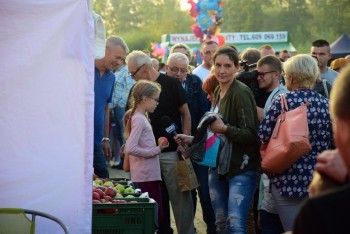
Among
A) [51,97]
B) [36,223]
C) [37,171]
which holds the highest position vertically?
[51,97]

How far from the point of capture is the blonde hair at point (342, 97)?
7.02ft

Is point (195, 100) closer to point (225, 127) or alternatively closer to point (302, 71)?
point (225, 127)

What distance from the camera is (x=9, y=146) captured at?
5.59 m

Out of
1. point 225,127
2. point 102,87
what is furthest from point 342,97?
point 102,87

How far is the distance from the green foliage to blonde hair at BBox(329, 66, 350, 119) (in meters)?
53.3

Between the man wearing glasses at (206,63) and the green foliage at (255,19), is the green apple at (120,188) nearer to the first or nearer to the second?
the man wearing glasses at (206,63)

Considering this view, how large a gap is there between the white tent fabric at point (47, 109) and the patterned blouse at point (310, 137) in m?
1.48

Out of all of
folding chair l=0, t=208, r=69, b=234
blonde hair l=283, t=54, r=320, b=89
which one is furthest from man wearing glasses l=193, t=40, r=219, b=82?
folding chair l=0, t=208, r=69, b=234

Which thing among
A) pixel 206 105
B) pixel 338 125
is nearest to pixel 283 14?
pixel 206 105

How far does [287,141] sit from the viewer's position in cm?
610

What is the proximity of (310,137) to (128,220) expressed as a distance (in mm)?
1485

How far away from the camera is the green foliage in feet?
207

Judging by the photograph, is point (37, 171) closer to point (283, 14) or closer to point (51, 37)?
point (51, 37)

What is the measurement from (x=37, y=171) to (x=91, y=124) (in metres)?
0.49
